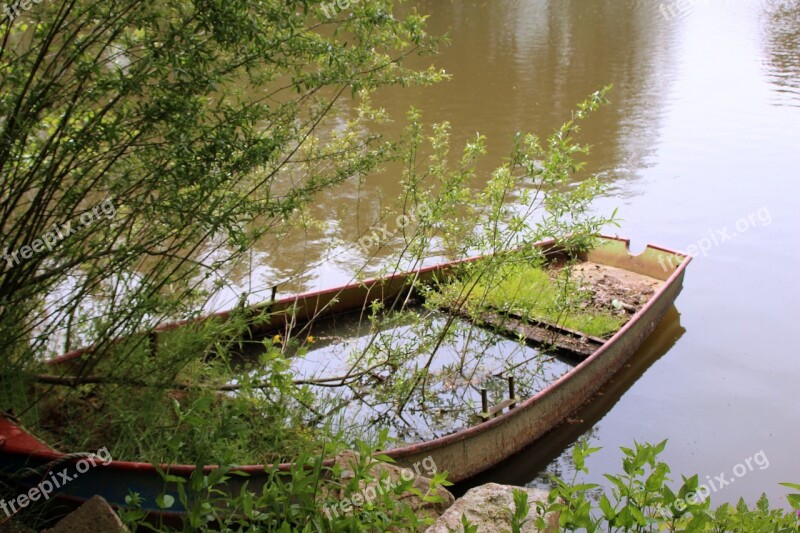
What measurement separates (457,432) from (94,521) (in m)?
2.61

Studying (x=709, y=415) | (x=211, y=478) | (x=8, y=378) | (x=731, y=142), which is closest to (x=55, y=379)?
(x=8, y=378)

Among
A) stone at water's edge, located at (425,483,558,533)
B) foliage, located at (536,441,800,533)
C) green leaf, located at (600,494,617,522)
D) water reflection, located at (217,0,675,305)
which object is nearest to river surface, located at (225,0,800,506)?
water reflection, located at (217,0,675,305)

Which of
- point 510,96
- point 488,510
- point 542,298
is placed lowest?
point 542,298

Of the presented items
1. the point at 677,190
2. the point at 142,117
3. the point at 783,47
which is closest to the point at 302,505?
the point at 142,117

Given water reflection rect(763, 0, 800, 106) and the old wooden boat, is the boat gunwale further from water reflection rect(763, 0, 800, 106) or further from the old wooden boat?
water reflection rect(763, 0, 800, 106)

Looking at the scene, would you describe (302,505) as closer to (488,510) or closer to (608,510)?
(488,510)

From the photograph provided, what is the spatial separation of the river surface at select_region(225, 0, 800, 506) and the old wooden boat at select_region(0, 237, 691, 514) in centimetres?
33

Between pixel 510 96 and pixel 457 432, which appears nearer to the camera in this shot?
pixel 457 432

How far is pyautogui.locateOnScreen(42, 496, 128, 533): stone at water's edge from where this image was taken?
2900 mm

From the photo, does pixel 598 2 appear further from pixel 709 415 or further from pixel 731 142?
pixel 709 415

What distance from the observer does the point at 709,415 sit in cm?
659

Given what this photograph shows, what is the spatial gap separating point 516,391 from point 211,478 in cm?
397

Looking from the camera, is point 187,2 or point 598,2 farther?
point 598,2

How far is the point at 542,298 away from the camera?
7.18m
